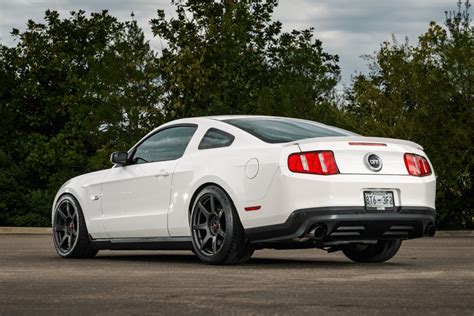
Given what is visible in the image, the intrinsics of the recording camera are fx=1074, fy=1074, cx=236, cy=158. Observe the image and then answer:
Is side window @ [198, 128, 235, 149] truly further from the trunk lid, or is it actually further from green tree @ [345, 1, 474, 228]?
green tree @ [345, 1, 474, 228]

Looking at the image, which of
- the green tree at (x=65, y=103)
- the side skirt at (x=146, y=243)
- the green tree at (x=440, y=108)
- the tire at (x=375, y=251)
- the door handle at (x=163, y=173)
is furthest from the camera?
the green tree at (x=65, y=103)

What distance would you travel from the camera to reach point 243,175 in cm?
1050

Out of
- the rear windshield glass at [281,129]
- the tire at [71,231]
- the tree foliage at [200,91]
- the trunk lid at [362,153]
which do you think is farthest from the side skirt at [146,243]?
the tree foliage at [200,91]

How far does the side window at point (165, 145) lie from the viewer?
1167 centimetres

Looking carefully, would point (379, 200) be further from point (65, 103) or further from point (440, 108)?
point (65, 103)

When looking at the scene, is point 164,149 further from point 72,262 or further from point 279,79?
point 279,79

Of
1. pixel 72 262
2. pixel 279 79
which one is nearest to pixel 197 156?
pixel 72 262

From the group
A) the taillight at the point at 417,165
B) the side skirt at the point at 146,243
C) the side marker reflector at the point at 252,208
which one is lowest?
Answer: the side skirt at the point at 146,243

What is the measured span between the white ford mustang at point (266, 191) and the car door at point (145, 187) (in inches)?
0.5

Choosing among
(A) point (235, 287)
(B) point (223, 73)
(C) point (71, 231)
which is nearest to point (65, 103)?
(B) point (223, 73)

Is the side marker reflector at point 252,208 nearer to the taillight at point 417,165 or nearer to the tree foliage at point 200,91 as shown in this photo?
the taillight at point 417,165

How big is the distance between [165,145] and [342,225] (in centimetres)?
259

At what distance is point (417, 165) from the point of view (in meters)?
10.9

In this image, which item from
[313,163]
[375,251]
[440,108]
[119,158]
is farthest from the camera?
[440,108]
